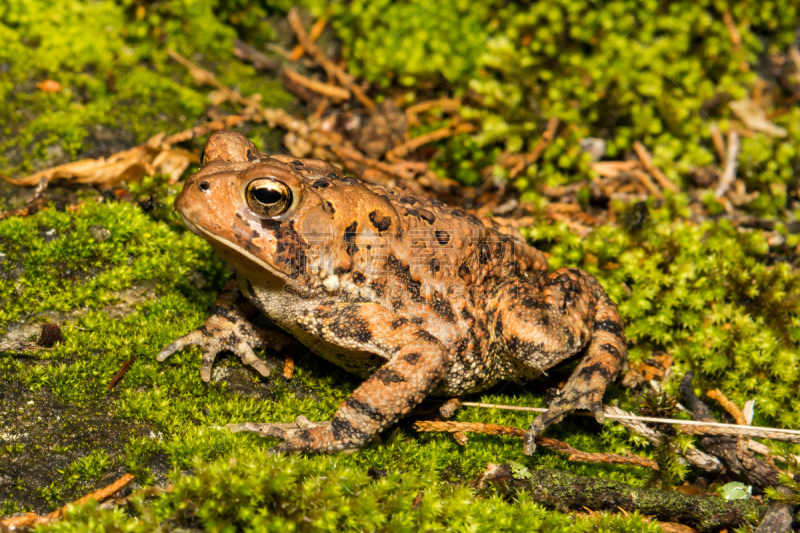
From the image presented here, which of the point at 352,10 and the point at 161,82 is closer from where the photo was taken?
the point at 161,82

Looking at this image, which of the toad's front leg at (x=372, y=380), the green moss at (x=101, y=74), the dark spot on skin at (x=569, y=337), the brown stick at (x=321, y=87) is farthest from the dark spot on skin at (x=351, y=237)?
the brown stick at (x=321, y=87)

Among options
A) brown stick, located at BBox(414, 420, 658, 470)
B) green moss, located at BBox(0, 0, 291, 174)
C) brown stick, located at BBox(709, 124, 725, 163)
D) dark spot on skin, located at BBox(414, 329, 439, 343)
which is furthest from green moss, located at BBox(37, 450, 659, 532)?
brown stick, located at BBox(709, 124, 725, 163)

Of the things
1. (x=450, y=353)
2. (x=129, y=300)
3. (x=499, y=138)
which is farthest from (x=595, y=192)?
A: (x=129, y=300)

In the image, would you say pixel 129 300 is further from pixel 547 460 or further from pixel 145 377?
pixel 547 460

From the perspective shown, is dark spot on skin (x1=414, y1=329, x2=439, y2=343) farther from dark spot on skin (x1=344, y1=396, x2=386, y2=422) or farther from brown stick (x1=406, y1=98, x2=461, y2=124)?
brown stick (x1=406, y1=98, x2=461, y2=124)

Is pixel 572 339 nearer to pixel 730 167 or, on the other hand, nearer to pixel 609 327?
pixel 609 327

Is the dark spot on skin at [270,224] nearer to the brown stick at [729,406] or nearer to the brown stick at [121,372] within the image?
the brown stick at [121,372]
